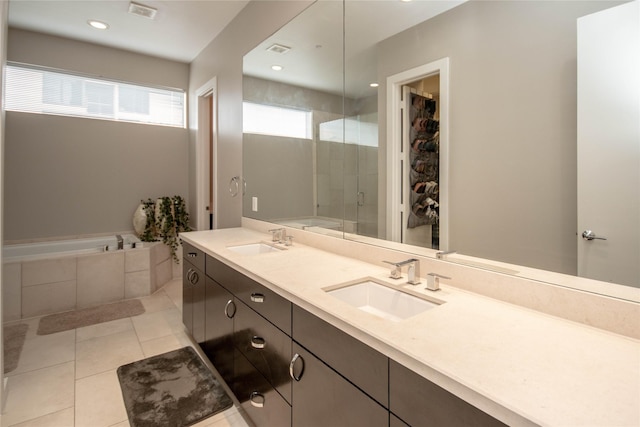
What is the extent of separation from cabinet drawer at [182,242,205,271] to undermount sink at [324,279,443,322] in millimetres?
1212

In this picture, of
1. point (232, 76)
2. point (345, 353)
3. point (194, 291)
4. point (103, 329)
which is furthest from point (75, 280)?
point (345, 353)

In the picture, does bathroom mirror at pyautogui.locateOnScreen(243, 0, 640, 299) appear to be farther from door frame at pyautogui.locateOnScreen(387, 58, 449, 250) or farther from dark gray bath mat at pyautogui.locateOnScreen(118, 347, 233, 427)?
dark gray bath mat at pyautogui.locateOnScreen(118, 347, 233, 427)

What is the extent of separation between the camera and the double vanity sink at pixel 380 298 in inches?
48.2

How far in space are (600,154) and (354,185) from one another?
3.74ft

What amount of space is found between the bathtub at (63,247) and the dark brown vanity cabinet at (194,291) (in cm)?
158

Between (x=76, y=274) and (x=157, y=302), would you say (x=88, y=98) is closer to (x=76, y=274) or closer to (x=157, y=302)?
(x=76, y=274)

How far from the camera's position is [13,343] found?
2490 mm

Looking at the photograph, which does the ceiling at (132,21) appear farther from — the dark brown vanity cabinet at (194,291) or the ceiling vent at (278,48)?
the dark brown vanity cabinet at (194,291)

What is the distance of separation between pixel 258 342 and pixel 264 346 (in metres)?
0.05

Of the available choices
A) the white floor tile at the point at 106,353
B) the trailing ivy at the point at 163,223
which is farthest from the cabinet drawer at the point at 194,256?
the trailing ivy at the point at 163,223

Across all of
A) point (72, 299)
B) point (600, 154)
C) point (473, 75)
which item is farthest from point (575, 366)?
point (72, 299)

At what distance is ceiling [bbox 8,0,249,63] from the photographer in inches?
112

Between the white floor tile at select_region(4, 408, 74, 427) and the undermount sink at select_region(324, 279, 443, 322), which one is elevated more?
the undermount sink at select_region(324, 279, 443, 322)

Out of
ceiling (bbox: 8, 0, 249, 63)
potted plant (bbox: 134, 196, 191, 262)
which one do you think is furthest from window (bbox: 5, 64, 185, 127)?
potted plant (bbox: 134, 196, 191, 262)
